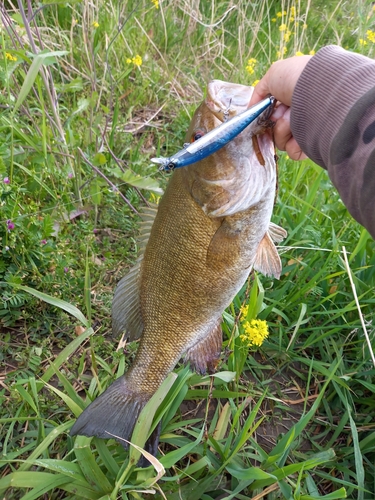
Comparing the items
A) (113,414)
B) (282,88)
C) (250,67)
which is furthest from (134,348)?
(250,67)

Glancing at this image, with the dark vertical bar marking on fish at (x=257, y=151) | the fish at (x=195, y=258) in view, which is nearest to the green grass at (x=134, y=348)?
the fish at (x=195, y=258)

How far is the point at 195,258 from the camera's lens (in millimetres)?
1573

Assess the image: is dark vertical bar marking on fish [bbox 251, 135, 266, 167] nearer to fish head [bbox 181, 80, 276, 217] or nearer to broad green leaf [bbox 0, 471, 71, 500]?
fish head [bbox 181, 80, 276, 217]

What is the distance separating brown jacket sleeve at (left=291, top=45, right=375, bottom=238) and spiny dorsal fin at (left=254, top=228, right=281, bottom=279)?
0.40 meters

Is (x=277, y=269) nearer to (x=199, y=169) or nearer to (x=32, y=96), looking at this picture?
(x=199, y=169)

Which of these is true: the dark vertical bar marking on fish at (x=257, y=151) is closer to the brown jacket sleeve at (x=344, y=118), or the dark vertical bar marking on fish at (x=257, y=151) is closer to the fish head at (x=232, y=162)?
the fish head at (x=232, y=162)

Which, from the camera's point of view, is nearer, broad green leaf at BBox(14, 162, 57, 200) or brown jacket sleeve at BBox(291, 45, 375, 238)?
brown jacket sleeve at BBox(291, 45, 375, 238)

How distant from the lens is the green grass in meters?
1.57

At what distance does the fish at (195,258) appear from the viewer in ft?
4.77

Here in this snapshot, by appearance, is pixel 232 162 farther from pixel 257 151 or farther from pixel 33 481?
pixel 33 481

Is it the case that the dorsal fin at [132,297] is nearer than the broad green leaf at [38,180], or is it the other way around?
the dorsal fin at [132,297]

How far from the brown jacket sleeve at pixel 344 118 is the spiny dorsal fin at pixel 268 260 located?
40 cm

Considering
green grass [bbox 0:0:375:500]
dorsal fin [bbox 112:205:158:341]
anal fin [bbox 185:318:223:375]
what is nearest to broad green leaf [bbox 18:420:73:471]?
green grass [bbox 0:0:375:500]

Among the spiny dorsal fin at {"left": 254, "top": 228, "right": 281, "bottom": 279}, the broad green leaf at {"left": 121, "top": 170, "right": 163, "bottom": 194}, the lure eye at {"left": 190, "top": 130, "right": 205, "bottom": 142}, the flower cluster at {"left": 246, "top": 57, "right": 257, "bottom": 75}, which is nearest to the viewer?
the lure eye at {"left": 190, "top": 130, "right": 205, "bottom": 142}
